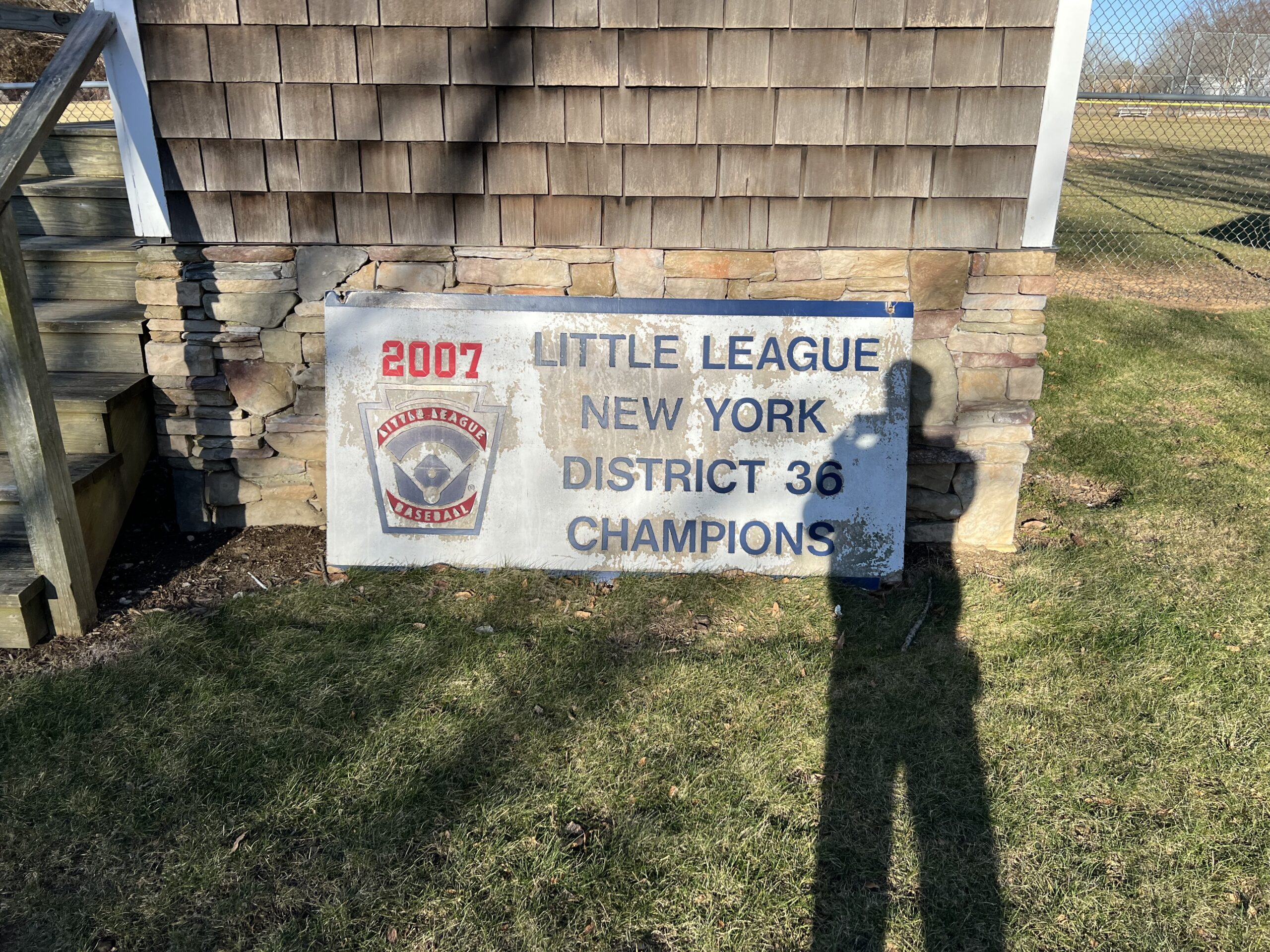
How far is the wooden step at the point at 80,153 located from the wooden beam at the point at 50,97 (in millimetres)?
1627

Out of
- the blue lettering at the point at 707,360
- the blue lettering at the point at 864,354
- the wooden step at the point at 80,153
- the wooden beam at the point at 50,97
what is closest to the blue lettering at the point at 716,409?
the blue lettering at the point at 707,360

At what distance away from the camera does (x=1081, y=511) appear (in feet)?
14.1

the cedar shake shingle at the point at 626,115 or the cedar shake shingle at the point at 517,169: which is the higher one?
the cedar shake shingle at the point at 626,115

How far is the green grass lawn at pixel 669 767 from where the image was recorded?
2236mm

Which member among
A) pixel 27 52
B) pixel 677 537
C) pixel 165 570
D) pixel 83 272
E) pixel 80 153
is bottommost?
pixel 165 570

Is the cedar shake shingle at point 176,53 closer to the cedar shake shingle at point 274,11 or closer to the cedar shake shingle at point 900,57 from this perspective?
the cedar shake shingle at point 274,11

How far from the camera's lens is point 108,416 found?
12.0ft

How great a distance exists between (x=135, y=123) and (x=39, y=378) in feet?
3.78

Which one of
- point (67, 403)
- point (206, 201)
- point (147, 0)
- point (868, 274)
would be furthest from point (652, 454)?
point (147, 0)

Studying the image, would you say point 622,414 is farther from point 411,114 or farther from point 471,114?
point 411,114

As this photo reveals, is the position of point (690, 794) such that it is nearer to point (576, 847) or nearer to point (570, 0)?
point (576, 847)

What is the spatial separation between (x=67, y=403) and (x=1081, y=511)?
442 cm

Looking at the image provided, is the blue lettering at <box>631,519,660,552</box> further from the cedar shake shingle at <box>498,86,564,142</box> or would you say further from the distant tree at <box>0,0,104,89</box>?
the distant tree at <box>0,0,104,89</box>

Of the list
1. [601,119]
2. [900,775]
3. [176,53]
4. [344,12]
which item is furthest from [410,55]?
[900,775]
